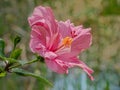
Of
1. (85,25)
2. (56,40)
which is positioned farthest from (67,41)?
(85,25)

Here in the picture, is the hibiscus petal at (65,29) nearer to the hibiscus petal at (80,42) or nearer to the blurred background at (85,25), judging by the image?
the hibiscus petal at (80,42)

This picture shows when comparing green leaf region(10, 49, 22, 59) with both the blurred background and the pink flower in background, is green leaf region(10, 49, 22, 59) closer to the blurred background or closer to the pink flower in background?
the pink flower in background

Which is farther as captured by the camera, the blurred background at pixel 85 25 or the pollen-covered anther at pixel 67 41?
the blurred background at pixel 85 25

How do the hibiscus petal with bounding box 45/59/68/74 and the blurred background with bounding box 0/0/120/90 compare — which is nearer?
the hibiscus petal with bounding box 45/59/68/74

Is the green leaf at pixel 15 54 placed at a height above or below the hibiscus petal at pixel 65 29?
below

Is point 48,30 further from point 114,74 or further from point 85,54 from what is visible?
point 114,74

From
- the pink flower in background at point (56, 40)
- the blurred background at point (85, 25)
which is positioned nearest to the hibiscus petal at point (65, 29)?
the pink flower in background at point (56, 40)

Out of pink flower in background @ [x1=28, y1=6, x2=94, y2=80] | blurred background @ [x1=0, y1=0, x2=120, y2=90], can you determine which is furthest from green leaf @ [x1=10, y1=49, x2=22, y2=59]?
blurred background @ [x1=0, y1=0, x2=120, y2=90]

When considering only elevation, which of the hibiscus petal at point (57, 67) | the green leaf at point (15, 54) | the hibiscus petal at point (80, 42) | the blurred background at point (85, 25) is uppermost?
the blurred background at point (85, 25)

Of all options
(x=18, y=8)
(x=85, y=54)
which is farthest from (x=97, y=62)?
(x=18, y=8)
